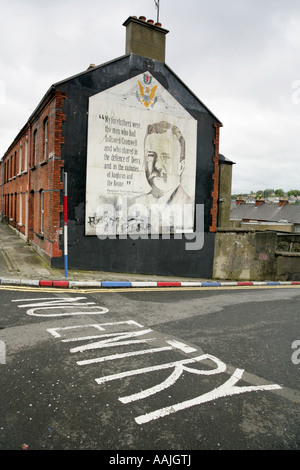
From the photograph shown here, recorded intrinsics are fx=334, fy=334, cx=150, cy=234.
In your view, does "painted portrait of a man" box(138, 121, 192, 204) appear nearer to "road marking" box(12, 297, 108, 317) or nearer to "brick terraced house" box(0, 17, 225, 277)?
"brick terraced house" box(0, 17, 225, 277)

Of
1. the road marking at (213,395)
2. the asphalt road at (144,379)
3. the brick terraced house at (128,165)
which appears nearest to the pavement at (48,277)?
the brick terraced house at (128,165)

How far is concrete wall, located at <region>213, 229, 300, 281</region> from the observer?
17234 millimetres

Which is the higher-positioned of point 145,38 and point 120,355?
point 145,38

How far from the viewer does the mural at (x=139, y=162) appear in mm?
12922

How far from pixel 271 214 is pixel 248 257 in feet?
145

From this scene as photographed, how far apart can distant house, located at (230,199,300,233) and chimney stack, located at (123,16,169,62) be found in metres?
38.6

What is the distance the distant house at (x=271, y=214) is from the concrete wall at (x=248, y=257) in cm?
3152

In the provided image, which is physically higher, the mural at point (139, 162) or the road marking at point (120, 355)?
the mural at point (139, 162)

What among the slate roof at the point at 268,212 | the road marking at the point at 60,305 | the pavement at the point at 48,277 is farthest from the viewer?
the slate roof at the point at 268,212

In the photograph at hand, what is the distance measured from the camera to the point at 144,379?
4.44 meters

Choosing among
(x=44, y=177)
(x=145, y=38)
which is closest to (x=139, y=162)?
(x=44, y=177)

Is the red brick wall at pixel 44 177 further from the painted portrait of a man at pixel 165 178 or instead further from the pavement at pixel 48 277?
the painted portrait of a man at pixel 165 178

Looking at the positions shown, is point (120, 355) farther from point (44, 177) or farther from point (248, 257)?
point (248, 257)
